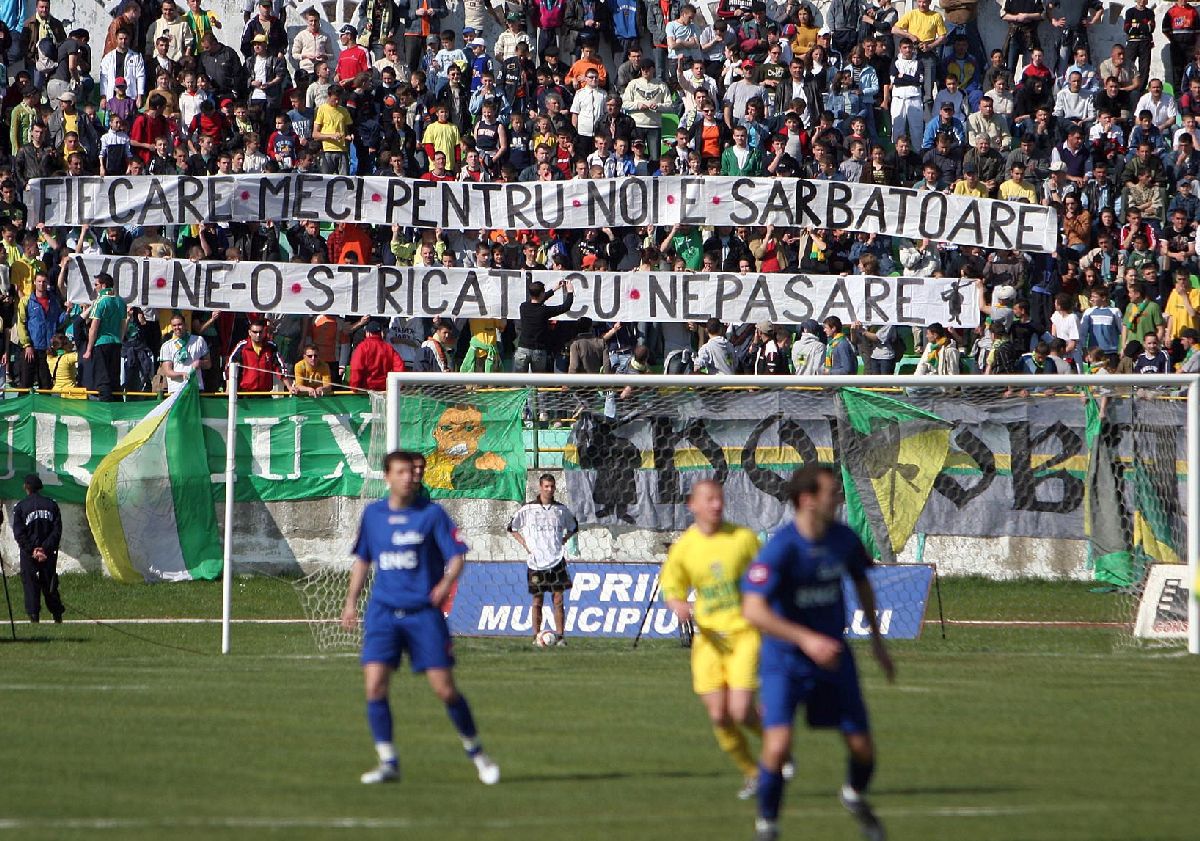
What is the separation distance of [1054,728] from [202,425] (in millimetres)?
13871

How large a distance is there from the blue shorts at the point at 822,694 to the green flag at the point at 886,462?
11.4 m

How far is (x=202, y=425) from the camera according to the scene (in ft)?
78.9

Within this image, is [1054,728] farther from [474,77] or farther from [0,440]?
[474,77]

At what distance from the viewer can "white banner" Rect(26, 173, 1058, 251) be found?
85.1ft

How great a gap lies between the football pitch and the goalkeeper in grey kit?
48cm

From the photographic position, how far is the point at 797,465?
21.5m

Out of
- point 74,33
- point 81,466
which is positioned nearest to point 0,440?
point 81,466

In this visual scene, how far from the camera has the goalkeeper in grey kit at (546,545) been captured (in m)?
19.6

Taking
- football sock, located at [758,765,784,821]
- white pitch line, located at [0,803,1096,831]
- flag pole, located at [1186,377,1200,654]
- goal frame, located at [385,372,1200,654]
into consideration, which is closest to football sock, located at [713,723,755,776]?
white pitch line, located at [0,803,1096,831]

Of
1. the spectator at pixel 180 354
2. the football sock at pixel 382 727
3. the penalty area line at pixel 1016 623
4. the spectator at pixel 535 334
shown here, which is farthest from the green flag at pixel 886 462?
the football sock at pixel 382 727

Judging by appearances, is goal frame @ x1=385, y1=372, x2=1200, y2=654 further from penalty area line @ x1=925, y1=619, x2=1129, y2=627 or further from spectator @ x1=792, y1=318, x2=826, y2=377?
spectator @ x1=792, y1=318, x2=826, y2=377

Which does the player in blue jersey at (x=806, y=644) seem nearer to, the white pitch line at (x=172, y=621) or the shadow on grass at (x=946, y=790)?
the shadow on grass at (x=946, y=790)

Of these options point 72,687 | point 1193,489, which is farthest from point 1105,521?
point 72,687

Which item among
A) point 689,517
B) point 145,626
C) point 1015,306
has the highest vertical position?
point 1015,306
